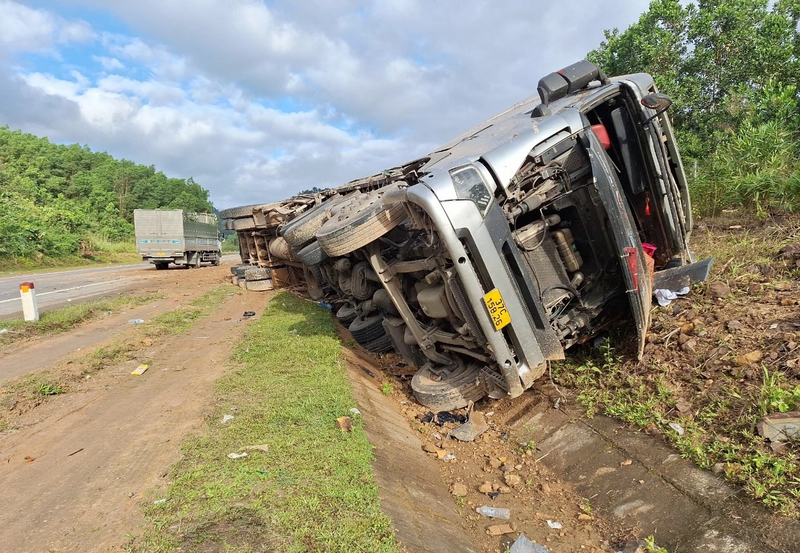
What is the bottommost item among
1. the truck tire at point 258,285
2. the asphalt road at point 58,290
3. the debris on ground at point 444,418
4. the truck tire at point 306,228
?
the debris on ground at point 444,418

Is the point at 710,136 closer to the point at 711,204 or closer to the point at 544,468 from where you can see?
the point at 711,204

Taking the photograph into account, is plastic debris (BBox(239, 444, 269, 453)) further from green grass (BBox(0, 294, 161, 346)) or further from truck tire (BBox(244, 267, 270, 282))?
truck tire (BBox(244, 267, 270, 282))

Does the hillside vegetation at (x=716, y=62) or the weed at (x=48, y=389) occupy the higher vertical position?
the hillside vegetation at (x=716, y=62)

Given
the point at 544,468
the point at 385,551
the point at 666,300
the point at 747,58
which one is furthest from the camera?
the point at 747,58

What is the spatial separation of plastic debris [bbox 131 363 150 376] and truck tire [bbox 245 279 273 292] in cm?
645

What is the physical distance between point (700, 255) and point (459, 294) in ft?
Answer: 11.4

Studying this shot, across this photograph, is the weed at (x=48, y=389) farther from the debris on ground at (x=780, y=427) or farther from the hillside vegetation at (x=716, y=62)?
the hillside vegetation at (x=716, y=62)

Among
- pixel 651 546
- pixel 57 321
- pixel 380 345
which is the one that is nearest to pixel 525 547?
pixel 651 546

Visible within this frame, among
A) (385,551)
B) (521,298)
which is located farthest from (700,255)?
(385,551)

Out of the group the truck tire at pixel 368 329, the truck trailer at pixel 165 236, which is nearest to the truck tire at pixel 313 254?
the truck tire at pixel 368 329

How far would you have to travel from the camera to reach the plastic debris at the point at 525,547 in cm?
267

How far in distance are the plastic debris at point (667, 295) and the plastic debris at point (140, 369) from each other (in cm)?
527

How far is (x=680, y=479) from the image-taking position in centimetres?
295

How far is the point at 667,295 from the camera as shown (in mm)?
4566
